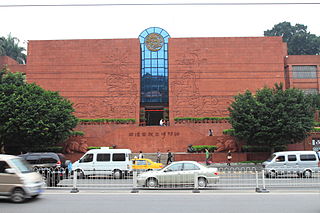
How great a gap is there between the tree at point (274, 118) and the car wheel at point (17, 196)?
57.2 feet

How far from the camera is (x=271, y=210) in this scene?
7465mm

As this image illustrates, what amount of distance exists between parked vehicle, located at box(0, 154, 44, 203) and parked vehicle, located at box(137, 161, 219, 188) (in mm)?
4181

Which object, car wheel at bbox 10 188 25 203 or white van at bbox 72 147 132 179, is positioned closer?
car wheel at bbox 10 188 25 203

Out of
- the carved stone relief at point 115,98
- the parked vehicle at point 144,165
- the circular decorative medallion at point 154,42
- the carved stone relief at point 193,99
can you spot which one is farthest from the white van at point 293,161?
the circular decorative medallion at point 154,42

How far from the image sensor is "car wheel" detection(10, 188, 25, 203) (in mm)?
8539

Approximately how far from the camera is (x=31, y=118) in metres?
21.3

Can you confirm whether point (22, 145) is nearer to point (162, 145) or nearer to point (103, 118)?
point (103, 118)

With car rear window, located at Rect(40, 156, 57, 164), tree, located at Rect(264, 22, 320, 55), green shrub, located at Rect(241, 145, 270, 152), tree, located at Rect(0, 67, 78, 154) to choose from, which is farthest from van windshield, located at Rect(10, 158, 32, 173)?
tree, located at Rect(264, 22, 320, 55)

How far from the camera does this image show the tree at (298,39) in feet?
176

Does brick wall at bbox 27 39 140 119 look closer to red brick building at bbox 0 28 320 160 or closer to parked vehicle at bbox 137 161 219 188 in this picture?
red brick building at bbox 0 28 320 160

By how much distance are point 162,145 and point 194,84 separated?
330 inches

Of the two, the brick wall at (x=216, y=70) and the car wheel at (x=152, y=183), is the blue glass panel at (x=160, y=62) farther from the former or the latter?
the car wheel at (x=152, y=183)

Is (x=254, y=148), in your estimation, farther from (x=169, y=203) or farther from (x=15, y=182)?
(x=15, y=182)

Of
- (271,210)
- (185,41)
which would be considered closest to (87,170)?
(271,210)
